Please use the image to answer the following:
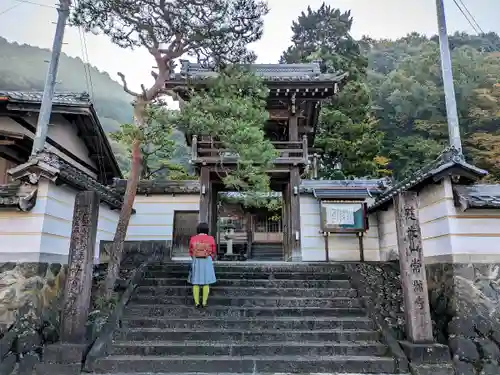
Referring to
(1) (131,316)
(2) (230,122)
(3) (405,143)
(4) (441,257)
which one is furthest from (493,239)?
(3) (405,143)

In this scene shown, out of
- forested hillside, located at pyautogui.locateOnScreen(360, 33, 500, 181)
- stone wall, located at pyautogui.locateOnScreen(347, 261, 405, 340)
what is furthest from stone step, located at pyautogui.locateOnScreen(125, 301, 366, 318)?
forested hillside, located at pyautogui.locateOnScreen(360, 33, 500, 181)

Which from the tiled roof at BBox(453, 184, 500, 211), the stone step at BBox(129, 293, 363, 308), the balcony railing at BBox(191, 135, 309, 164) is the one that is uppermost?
the balcony railing at BBox(191, 135, 309, 164)

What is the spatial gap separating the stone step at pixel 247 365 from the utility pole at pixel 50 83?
241 inches

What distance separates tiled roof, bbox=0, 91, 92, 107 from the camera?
9.43m

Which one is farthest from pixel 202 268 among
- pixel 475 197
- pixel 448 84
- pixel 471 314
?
pixel 448 84

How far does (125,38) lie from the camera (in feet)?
25.8

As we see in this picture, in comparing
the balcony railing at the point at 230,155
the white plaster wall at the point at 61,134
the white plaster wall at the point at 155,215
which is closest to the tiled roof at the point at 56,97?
the white plaster wall at the point at 61,134

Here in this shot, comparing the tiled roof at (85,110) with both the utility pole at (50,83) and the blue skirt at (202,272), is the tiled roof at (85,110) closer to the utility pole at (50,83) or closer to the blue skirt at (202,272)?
the utility pole at (50,83)

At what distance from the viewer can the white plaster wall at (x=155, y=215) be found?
11.8 meters

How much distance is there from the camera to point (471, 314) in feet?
19.1

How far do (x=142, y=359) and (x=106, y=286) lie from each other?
→ 2110 millimetres

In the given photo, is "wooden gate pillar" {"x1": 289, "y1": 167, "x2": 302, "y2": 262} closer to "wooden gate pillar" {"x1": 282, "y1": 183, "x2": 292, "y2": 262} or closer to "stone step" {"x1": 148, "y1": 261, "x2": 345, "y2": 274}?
"wooden gate pillar" {"x1": 282, "y1": 183, "x2": 292, "y2": 262}

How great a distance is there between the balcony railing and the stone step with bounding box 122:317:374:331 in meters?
6.72

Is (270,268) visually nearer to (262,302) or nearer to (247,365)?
(262,302)
